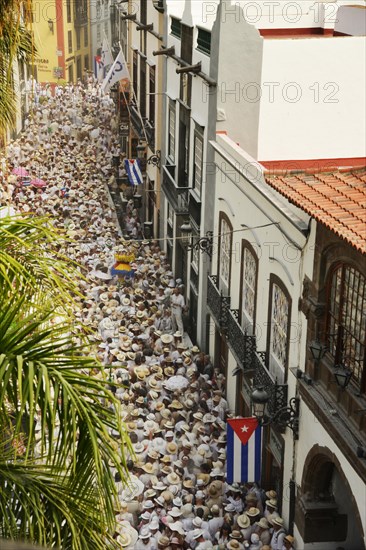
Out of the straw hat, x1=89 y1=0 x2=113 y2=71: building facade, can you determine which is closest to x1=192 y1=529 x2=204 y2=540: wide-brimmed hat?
the straw hat

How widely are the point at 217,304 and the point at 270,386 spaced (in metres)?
5.42

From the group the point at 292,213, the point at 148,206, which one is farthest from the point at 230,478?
the point at 148,206

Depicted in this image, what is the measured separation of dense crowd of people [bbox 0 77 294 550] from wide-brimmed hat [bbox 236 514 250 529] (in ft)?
0.06

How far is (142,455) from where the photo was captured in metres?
18.3

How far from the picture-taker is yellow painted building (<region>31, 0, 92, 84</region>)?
66.6 metres

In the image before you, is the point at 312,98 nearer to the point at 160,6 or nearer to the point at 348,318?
the point at 348,318

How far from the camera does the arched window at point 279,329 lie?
1680cm

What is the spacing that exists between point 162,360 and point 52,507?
1618 centimetres

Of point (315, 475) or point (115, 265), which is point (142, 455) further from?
point (115, 265)

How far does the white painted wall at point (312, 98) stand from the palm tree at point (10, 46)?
430 inches

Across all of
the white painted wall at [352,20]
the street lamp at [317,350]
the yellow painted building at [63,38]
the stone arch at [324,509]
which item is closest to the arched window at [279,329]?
the street lamp at [317,350]

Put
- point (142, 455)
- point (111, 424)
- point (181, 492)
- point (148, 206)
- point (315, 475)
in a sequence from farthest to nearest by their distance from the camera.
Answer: point (148, 206), point (142, 455), point (181, 492), point (315, 475), point (111, 424)

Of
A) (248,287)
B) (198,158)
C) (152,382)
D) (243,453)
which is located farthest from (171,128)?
(243,453)

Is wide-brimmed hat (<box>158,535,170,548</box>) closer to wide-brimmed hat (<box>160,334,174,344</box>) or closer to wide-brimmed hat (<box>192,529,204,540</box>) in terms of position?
wide-brimmed hat (<box>192,529,204,540</box>)
